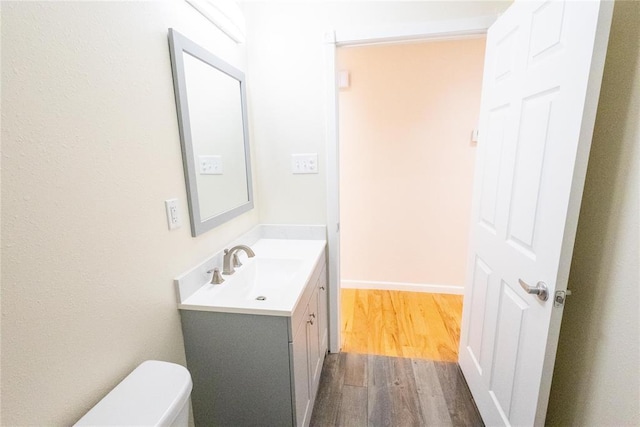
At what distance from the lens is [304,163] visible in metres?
1.84

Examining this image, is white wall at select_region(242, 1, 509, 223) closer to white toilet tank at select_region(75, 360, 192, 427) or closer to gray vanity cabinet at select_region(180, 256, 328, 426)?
gray vanity cabinet at select_region(180, 256, 328, 426)

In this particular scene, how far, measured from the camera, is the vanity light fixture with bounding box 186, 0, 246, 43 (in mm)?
1269

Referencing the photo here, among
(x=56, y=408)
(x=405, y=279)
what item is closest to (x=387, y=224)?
(x=405, y=279)

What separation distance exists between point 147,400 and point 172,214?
0.62 metres

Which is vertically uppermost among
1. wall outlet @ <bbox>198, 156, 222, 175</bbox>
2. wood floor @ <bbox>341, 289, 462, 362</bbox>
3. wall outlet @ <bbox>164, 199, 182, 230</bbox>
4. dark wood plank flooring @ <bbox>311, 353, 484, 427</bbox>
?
wall outlet @ <bbox>198, 156, 222, 175</bbox>

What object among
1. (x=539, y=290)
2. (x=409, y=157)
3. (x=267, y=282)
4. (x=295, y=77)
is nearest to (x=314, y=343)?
(x=267, y=282)

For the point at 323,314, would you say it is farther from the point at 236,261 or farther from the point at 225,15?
the point at 225,15

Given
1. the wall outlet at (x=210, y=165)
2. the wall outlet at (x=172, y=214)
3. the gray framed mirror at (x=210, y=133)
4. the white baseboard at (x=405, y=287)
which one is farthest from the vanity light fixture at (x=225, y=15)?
the white baseboard at (x=405, y=287)

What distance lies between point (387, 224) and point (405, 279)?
0.62m

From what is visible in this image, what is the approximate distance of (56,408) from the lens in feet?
2.32

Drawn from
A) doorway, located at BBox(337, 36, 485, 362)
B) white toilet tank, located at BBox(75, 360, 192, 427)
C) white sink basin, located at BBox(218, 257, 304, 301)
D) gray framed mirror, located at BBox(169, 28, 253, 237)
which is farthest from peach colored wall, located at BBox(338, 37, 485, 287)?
white toilet tank, located at BBox(75, 360, 192, 427)

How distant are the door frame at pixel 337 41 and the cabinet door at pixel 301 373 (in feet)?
2.23

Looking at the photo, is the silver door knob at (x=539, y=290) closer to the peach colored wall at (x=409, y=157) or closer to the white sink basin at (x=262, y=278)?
the white sink basin at (x=262, y=278)

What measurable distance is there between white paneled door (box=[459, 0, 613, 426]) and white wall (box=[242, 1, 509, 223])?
1.83 feet
